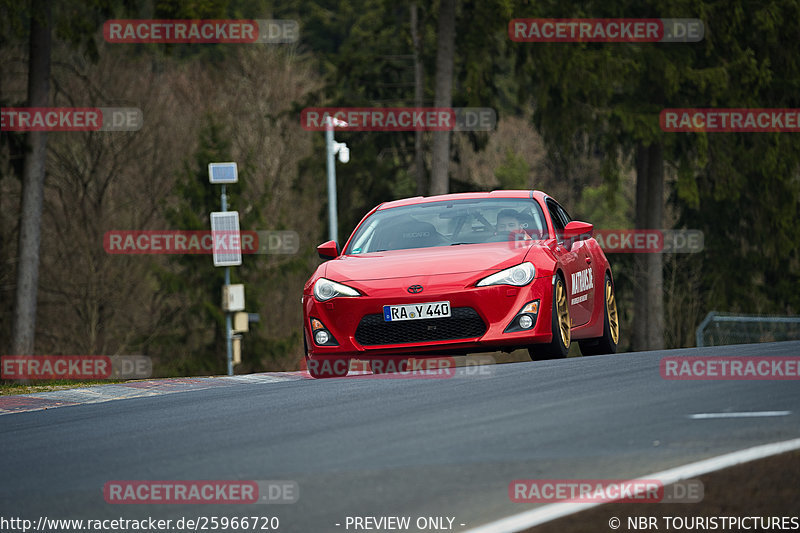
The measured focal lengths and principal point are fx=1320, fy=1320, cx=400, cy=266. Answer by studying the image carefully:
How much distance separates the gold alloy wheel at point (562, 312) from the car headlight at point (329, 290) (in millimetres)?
1774

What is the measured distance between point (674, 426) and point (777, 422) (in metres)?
0.62

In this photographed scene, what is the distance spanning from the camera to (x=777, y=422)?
7664 mm

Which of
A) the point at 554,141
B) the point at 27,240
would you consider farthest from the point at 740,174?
the point at 27,240

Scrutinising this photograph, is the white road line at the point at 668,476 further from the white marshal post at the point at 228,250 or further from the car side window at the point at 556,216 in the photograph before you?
the white marshal post at the point at 228,250

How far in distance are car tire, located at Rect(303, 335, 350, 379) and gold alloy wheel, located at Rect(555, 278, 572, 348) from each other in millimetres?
1881

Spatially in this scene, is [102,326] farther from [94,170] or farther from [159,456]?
[159,456]

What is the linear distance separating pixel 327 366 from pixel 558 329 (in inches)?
79.9

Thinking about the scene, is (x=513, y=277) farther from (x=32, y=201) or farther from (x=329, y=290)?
(x=32, y=201)

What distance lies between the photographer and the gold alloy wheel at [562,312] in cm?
1145

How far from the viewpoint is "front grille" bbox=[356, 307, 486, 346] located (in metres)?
10.9

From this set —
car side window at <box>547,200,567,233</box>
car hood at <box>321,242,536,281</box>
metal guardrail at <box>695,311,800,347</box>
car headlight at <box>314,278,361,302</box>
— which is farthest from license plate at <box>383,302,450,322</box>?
metal guardrail at <box>695,311,800,347</box>

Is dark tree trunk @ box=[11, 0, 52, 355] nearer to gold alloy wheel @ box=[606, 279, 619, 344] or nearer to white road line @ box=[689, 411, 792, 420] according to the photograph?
gold alloy wheel @ box=[606, 279, 619, 344]

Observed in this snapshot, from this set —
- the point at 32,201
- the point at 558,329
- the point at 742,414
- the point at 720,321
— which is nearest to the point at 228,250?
the point at 32,201

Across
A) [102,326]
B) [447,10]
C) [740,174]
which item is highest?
[447,10]
